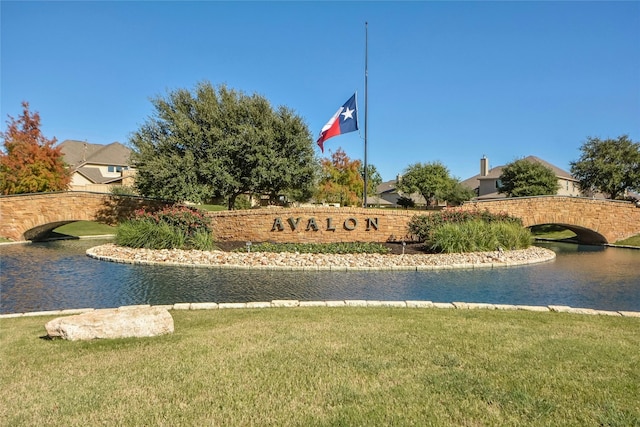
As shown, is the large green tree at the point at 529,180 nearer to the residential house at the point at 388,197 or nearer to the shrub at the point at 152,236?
the residential house at the point at 388,197

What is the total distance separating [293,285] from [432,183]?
180 ft

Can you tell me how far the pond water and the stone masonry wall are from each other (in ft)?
17.7

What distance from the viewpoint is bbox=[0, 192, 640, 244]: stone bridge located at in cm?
1769

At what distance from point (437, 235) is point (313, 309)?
33.2 ft

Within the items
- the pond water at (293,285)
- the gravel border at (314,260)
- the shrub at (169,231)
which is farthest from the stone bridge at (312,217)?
the pond water at (293,285)

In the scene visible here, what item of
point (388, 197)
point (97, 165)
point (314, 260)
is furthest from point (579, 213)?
point (388, 197)

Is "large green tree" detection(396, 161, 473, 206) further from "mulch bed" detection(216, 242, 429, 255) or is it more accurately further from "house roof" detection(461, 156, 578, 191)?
"mulch bed" detection(216, 242, 429, 255)

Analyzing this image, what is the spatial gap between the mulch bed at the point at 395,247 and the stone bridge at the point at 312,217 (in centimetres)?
91

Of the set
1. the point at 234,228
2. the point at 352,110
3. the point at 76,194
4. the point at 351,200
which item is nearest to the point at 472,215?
the point at 352,110

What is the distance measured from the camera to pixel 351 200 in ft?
152

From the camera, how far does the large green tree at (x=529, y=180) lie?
3625 cm

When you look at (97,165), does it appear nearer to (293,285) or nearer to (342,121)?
(342,121)

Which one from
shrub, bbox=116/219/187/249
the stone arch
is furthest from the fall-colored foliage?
shrub, bbox=116/219/187/249

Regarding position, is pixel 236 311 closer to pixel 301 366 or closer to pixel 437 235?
pixel 301 366
